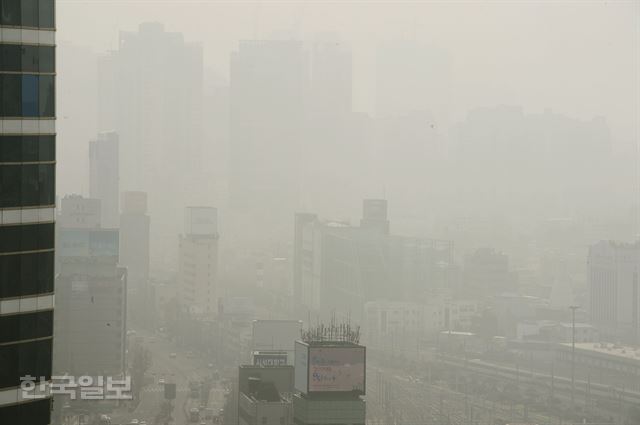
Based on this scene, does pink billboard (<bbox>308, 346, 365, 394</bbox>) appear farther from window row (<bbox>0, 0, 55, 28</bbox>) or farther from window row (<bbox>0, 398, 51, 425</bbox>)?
window row (<bbox>0, 0, 55, 28</bbox>)

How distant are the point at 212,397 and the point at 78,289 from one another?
65.5 inches

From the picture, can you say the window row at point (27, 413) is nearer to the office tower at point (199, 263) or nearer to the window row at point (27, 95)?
the window row at point (27, 95)

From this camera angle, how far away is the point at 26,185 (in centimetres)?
260

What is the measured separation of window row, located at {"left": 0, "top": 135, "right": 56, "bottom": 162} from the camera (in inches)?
101

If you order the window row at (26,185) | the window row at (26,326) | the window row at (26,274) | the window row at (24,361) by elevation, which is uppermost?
the window row at (26,185)

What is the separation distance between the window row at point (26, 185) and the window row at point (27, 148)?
18 mm

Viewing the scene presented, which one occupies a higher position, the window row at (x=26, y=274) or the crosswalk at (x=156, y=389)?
the window row at (x=26, y=274)

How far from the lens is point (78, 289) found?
10.5m

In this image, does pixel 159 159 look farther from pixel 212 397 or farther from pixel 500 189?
pixel 212 397

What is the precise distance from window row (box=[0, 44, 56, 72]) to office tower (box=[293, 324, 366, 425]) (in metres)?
3.24

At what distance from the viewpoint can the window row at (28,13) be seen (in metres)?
2.59

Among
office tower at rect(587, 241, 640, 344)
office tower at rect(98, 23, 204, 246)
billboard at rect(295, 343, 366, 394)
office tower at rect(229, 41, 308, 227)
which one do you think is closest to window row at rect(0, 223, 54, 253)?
billboard at rect(295, 343, 366, 394)

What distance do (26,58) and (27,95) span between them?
A: 0.08 m

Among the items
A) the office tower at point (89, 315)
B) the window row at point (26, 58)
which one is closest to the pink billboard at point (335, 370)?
the window row at point (26, 58)
